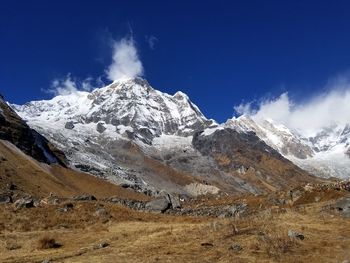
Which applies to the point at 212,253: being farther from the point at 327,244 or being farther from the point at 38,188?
the point at 38,188

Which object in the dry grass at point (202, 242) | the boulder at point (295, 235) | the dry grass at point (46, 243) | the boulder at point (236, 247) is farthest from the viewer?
the dry grass at point (46, 243)

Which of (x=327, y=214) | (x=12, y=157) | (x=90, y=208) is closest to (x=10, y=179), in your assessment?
(x=12, y=157)

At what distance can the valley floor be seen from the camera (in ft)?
81.5

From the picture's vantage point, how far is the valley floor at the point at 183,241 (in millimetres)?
24828

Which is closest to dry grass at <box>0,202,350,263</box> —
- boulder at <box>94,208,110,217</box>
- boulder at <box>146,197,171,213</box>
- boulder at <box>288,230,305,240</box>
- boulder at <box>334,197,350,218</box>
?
boulder at <box>288,230,305,240</box>

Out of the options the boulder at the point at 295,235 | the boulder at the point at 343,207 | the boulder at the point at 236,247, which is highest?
the boulder at the point at 343,207

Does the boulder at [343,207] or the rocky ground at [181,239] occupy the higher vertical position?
the boulder at [343,207]

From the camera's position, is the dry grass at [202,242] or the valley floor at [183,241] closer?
the dry grass at [202,242]

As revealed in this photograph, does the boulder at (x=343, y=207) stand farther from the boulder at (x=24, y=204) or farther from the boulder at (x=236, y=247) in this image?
the boulder at (x=24, y=204)

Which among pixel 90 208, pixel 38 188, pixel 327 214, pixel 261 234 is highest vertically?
pixel 38 188

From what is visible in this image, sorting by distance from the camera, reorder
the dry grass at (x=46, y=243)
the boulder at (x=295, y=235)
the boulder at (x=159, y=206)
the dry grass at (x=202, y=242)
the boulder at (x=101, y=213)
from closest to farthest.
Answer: the dry grass at (x=202, y=242) < the boulder at (x=295, y=235) < the dry grass at (x=46, y=243) < the boulder at (x=101, y=213) < the boulder at (x=159, y=206)

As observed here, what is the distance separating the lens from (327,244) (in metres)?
26.2

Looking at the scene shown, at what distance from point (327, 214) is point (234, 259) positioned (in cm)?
1578

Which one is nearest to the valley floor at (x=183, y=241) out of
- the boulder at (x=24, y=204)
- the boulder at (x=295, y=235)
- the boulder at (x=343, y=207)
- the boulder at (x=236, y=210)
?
the boulder at (x=295, y=235)
